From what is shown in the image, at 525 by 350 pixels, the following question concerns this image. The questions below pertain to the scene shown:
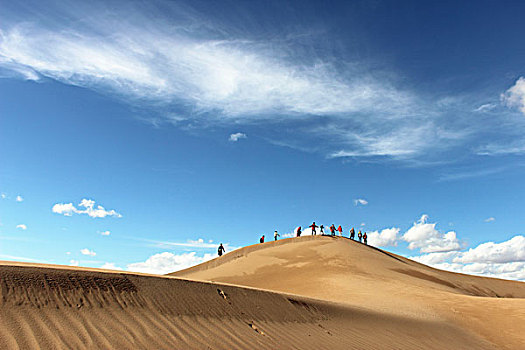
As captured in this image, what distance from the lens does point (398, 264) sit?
32594 millimetres

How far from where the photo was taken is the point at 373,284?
23359 millimetres

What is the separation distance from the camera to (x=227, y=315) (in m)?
9.53

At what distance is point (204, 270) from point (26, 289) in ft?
80.5

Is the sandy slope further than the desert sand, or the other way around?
the sandy slope

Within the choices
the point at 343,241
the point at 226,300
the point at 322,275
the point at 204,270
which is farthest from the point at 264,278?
the point at 226,300

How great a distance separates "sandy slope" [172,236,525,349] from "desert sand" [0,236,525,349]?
114mm

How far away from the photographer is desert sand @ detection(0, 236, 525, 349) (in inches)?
263

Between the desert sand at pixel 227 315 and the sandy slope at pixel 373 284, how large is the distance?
4.5 inches

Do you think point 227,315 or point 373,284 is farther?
point 373,284

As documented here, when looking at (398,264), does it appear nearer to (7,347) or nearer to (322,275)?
(322,275)

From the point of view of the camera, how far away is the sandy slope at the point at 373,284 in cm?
1700

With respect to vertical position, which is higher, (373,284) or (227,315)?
(373,284)

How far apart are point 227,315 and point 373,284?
52.4 ft

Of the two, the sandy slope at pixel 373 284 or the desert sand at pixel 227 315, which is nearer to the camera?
the desert sand at pixel 227 315
